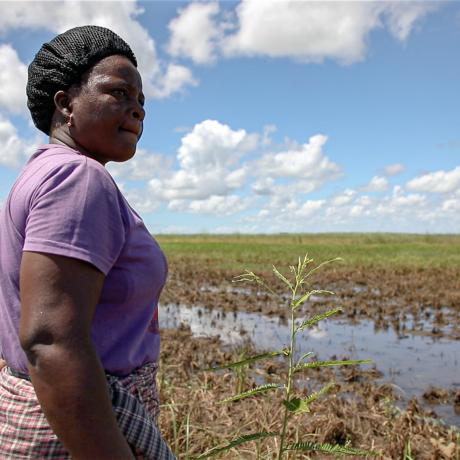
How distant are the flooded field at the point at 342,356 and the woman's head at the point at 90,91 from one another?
136 centimetres

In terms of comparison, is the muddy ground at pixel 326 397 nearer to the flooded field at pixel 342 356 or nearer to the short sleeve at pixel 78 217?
the flooded field at pixel 342 356

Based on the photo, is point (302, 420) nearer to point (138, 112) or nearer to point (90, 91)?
point (138, 112)

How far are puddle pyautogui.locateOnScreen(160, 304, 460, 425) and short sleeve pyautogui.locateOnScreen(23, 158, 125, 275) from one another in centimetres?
532

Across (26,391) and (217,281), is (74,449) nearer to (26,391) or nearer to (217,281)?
(26,391)

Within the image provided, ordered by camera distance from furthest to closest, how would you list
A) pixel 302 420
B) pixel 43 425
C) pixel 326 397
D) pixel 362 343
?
pixel 362 343
pixel 326 397
pixel 302 420
pixel 43 425

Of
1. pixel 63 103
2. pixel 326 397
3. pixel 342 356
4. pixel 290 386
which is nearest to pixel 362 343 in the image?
pixel 342 356

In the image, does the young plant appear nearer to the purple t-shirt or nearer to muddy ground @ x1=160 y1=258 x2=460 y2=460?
the purple t-shirt

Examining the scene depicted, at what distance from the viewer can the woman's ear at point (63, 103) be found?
139 centimetres

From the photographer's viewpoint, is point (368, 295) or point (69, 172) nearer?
point (69, 172)

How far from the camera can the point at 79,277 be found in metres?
1.10

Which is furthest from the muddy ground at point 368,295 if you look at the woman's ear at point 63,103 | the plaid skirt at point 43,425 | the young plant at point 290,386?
the woman's ear at point 63,103

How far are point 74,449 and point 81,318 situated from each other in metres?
0.27

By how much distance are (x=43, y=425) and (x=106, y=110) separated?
77 cm

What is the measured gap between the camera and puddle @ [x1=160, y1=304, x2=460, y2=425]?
6867 mm
